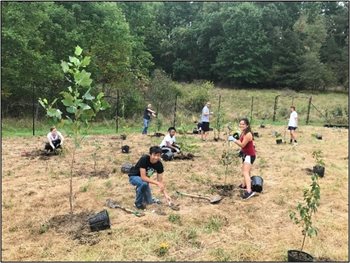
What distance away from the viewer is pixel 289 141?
16266 millimetres

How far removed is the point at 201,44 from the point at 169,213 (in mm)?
44208

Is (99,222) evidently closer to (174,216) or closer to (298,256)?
(174,216)

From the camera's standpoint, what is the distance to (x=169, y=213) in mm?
6895

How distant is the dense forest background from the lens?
2666 cm

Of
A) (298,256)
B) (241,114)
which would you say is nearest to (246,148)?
(298,256)

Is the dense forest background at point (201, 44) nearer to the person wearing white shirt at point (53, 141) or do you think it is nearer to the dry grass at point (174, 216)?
the person wearing white shirt at point (53, 141)

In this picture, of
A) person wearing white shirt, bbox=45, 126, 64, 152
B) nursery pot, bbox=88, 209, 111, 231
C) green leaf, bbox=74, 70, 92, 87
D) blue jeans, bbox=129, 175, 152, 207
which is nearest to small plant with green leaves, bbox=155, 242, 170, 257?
nursery pot, bbox=88, 209, 111, 231

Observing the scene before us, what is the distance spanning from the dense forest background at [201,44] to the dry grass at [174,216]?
15.7 meters

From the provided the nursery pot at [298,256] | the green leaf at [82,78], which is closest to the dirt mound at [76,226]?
the green leaf at [82,78]

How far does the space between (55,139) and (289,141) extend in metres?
9.22

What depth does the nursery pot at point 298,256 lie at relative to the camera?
5.32 metres

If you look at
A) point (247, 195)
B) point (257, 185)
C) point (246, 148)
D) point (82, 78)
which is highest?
point (82, 78)

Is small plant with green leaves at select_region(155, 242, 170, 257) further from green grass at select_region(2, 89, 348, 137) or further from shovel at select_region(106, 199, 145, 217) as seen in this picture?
green grass at select_region(2, 89, 348, 137)

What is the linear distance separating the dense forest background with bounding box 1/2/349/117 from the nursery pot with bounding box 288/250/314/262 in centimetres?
2075
